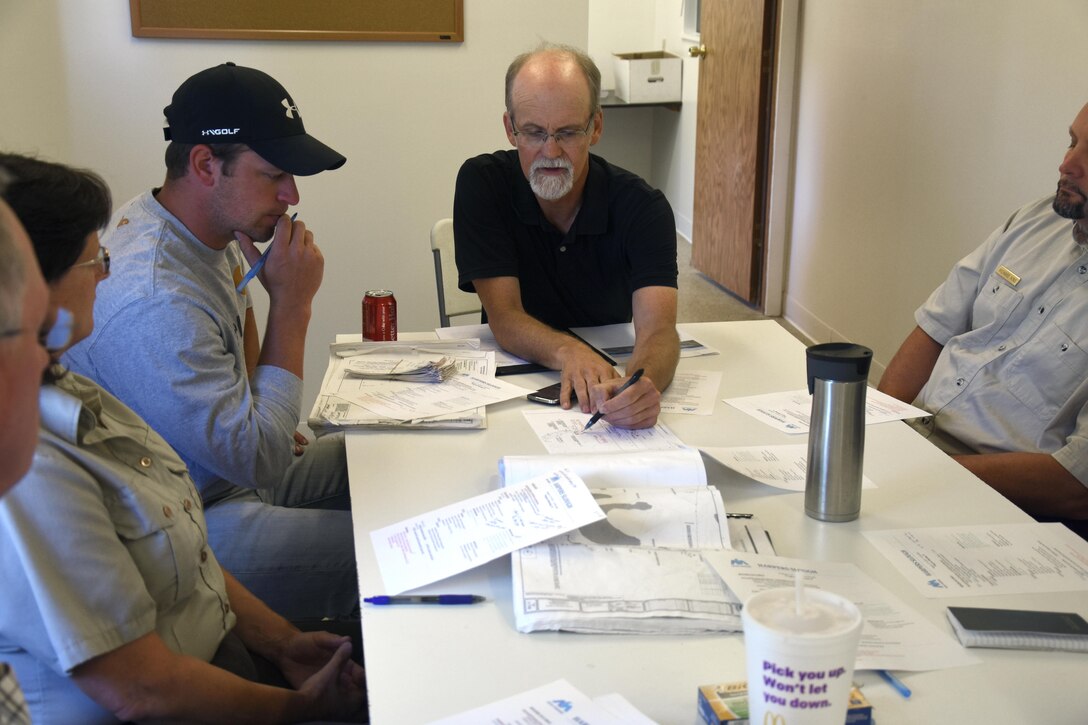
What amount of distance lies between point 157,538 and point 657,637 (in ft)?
1.94

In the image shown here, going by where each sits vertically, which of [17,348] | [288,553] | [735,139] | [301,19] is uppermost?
[301,19]

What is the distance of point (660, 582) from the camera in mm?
1162

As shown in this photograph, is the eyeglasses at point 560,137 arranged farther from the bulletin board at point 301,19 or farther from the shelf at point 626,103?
the shelf at point 626,103

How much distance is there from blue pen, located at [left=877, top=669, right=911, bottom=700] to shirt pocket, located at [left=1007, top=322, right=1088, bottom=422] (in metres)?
1.15

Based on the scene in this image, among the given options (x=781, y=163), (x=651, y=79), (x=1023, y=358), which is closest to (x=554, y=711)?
(x=1023, y=358)

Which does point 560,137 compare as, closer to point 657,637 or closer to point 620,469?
point 620,469

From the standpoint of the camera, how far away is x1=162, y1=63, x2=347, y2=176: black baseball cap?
1.69 metres

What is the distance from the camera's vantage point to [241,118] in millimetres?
1707

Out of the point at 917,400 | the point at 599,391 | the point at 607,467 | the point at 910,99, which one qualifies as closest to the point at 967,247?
the point at 910,99

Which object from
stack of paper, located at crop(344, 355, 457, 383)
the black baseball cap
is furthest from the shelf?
the black baseball cap

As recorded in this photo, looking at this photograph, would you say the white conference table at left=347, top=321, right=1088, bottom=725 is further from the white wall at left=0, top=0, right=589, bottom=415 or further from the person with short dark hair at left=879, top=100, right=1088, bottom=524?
the white wall at left=0, top=0, right=589, bottom=415

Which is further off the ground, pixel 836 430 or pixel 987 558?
pixel 836 430

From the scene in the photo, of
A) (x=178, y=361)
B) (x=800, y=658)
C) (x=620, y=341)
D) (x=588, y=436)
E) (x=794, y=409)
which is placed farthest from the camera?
(x=620, y=341)

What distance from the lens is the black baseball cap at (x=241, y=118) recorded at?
5.55 ft
